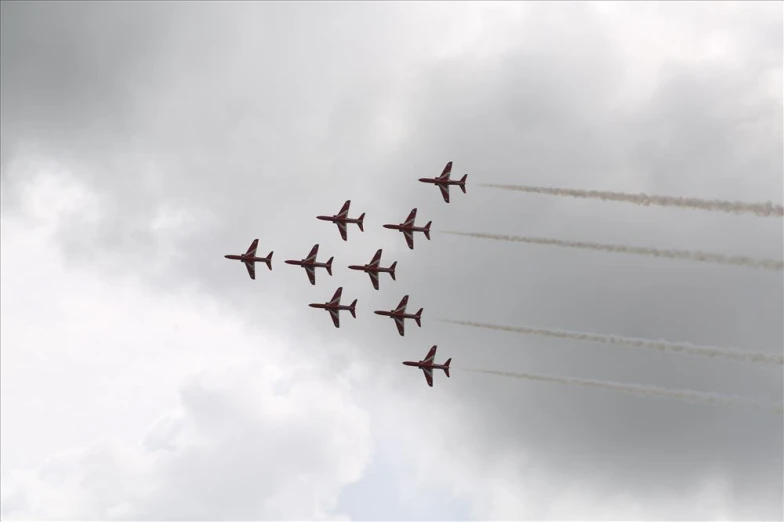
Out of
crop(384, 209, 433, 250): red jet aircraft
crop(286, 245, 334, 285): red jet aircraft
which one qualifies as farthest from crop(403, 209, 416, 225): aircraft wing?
crop(286, 245, 334, 285): red jet aircraft

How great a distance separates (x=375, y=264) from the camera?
17625cm

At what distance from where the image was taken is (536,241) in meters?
149

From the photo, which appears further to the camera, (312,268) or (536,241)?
(312,268)

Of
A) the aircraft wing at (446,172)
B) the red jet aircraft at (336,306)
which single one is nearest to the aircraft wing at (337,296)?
the red jet aircraft at (336,306)

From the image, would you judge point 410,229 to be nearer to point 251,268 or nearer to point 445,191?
point 445,191

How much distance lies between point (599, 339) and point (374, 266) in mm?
46036

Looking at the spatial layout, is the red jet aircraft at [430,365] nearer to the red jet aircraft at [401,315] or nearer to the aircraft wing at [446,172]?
the red jet aircraft at [401,315]

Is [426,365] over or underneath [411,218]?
underneath

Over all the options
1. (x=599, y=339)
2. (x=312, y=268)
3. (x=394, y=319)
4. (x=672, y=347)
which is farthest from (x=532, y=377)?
(x=312, y=268)

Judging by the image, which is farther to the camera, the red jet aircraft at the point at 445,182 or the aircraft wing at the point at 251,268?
the aircraft wing at the point at 251,268

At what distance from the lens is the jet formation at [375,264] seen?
170750 mm

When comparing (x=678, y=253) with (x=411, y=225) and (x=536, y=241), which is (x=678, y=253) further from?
(x=411, y=225)

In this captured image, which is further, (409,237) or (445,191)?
(445,191)

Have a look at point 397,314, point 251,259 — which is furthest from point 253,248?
point 397,314
